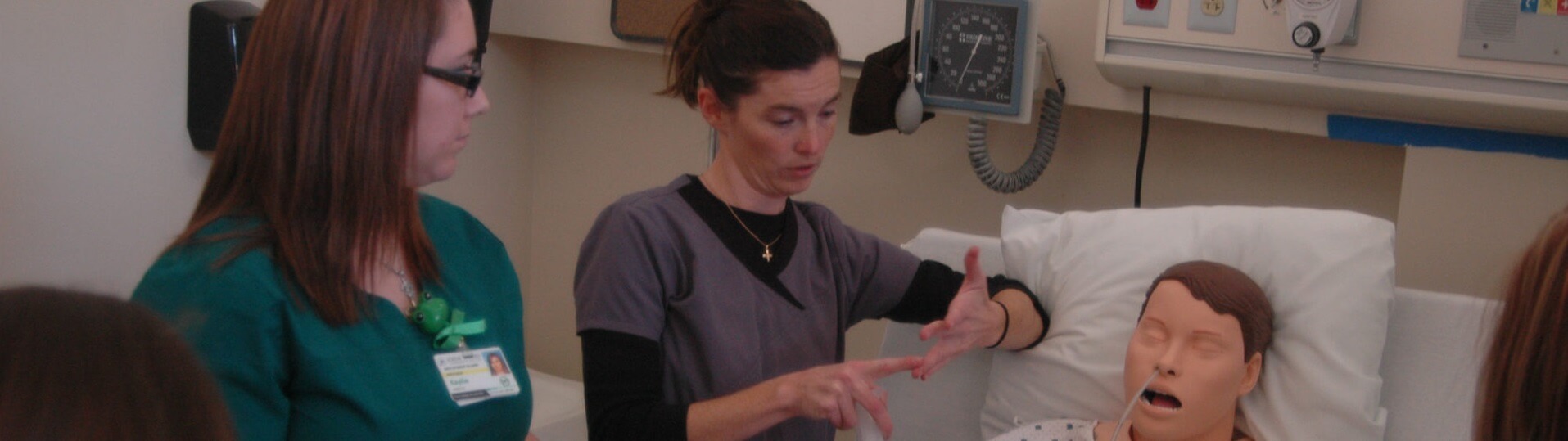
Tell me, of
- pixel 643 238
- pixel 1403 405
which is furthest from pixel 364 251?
pixel 1403 405

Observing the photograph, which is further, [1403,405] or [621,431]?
[1403,405]

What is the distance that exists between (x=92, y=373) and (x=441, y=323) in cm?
75

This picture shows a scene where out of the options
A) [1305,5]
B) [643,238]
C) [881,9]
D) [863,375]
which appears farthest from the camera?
[881,9]

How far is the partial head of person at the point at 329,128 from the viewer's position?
131 centimetres

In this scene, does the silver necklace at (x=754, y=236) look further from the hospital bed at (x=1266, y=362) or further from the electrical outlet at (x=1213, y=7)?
the electrical outlet at (x=1213, y=7)

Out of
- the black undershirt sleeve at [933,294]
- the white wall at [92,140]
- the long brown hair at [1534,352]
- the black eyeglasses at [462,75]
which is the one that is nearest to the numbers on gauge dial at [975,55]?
the black undershirt sleeve at [933,294]

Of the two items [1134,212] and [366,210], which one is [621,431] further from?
[1134,212]

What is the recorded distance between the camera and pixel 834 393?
4.84ft

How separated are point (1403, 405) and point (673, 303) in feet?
3.09

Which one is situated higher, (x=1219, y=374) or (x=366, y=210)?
(x=366, y=210)

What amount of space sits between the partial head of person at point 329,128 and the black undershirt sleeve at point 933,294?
75 centimetres

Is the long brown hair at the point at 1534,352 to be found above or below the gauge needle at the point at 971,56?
below

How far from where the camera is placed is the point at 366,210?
4.50 feet

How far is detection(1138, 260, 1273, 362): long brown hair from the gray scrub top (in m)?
0.44
